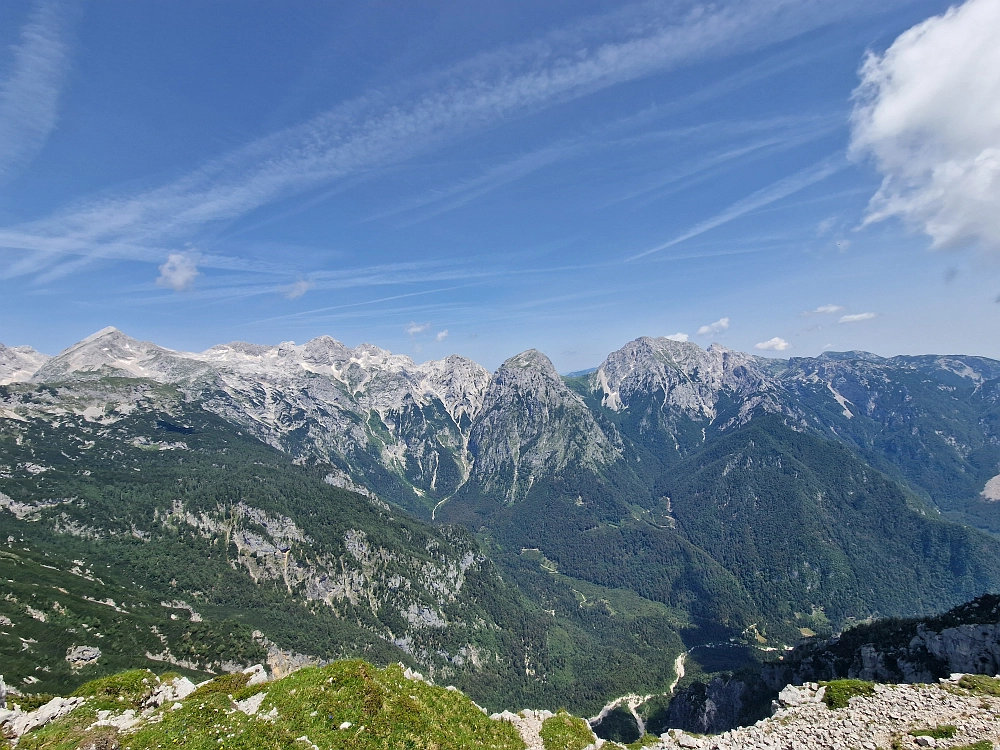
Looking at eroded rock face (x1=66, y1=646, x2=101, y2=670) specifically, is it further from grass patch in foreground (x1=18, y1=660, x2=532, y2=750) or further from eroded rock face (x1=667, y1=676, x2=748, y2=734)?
eroded rock face (x1=667, y1=676, x2=748, y2=734)

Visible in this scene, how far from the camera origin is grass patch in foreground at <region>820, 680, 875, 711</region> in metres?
43.6

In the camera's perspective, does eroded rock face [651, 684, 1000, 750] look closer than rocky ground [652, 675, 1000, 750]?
No

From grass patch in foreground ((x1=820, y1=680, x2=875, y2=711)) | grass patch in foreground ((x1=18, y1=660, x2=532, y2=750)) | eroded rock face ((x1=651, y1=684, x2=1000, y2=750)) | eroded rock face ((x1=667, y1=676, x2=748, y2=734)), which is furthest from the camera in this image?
eroded rock face ((x1=667, y1=676, x2=748, y2=734))

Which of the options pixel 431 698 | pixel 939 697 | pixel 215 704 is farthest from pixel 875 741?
pixel 215 704

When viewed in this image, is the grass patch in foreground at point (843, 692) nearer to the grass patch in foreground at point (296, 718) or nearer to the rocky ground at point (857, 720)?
the rocky ground at point (857, 720)

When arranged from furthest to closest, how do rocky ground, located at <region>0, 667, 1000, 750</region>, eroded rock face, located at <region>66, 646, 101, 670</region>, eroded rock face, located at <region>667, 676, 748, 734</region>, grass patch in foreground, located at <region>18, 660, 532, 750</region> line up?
eroded rock face, located at <region>66, 646, 101, 670</region> < eroded rock face, located at <region>667, 676, 748, 734</region> < rocky ground, located at <region>0, 667, 1000, 750</region> < grass patch in foreground, located at <region>18, 660, 532, 750</region>

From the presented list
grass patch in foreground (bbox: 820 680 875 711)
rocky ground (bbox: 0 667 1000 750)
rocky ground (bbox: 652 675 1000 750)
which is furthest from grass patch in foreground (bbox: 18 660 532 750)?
grass patch in foreground (bbox: 820 680 875 711)

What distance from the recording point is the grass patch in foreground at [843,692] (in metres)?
43.6

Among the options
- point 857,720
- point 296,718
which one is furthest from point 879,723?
point 296,718

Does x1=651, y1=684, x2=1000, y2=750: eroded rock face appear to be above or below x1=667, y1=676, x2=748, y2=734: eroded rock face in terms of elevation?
above

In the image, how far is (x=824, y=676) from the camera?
93.1 meters

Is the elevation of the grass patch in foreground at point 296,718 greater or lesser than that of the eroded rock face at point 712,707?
greater

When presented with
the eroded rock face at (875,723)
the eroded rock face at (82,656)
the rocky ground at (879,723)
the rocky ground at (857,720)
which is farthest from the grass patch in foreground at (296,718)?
the eroded rock face at (82,656)

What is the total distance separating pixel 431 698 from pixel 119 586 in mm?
223817
